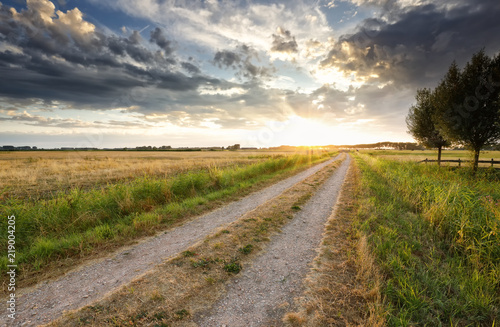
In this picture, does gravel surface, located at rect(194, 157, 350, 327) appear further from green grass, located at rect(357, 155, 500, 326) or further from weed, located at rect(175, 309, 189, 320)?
green grass, located at rect(357, 155, 500, 326)

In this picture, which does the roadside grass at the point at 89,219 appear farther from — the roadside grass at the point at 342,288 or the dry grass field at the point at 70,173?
the roadside grass at the point at 342,288

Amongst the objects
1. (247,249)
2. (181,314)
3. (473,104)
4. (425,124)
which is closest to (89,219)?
(247,249)

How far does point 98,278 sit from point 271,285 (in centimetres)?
374

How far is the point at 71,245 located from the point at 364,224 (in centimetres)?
885

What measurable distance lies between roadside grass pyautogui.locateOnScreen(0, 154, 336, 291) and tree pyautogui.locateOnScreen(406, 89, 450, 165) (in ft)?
91.1

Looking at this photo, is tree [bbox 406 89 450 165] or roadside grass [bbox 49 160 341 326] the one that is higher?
tree [bbox 406 89 450 165]

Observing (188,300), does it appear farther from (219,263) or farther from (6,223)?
(6,223)

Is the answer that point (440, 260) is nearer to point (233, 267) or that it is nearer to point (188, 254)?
point (233, 267)

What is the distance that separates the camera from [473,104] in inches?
649

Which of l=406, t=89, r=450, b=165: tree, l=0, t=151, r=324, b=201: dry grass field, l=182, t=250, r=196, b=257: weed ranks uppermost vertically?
l=406, t=89, r=450, b=165: tree

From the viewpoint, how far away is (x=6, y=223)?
6.43 meters


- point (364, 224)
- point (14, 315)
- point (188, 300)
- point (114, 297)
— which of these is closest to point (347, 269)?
point (364, 224)

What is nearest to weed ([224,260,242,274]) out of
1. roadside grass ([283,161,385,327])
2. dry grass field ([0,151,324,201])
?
roadside grass ([283,161,385,327])

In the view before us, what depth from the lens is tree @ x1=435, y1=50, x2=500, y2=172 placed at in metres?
15.7
